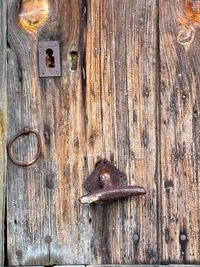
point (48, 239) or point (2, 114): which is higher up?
point (2, 114)

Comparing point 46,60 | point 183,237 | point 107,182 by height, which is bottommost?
point 183,237

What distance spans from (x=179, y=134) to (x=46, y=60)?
473 mm

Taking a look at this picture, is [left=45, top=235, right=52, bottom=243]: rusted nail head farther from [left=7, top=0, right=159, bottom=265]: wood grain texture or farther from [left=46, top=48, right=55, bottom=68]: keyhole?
[left=46, top=48, right=55, bottom=68]: keyhole

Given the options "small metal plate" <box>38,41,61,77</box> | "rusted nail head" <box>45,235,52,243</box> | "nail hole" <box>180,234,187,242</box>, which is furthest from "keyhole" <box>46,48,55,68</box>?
"nail hole" <box>180,234,187,242</box>

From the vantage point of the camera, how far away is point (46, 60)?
239 cm

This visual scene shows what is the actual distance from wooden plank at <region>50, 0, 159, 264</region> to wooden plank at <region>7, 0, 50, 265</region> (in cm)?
4

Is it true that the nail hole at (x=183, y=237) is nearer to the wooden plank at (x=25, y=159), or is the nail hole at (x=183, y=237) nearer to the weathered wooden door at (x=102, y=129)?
the weathered wooden door at (x=102, y=129)

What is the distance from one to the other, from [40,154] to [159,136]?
1.23 ft

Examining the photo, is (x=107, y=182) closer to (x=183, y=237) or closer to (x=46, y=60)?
(x=183, y=237)

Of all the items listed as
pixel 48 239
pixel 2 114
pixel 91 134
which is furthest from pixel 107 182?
pixel 2 114

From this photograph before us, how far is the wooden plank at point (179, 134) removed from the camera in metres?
2.35

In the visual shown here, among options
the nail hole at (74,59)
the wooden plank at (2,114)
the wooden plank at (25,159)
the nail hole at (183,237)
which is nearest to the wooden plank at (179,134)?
the nail hole at (183,237)

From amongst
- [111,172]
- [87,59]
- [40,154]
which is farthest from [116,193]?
[87,59]

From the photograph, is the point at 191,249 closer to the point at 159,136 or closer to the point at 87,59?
the point at 159,136
